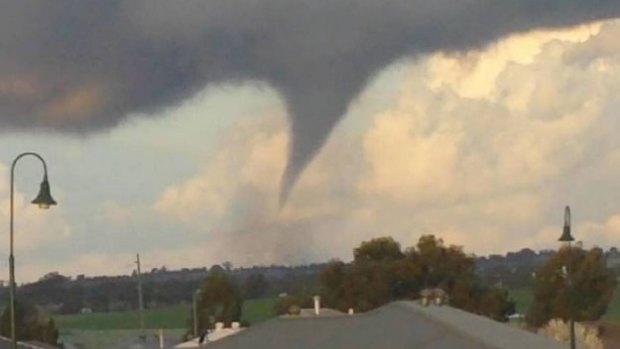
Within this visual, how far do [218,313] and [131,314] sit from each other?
283 feet

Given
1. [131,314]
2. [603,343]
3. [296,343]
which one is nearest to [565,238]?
[296,343]

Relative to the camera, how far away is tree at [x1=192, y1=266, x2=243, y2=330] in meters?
115

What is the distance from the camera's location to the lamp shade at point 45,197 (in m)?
36.3

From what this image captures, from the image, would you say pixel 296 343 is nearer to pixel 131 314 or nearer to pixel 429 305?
pixel 429 305

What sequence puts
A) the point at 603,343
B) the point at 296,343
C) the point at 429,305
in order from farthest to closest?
the point at 603,343 < the point at 429,305 < the point at 296,343

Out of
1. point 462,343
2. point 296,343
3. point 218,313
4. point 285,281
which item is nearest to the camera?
point 462,343

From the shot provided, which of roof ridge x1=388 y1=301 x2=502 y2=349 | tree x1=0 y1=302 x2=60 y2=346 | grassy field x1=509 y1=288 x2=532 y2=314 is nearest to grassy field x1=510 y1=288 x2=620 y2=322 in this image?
grassy field x1=509 y1=288 x2=532 y2=314

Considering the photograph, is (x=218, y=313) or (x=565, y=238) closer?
(x=565, y=238)

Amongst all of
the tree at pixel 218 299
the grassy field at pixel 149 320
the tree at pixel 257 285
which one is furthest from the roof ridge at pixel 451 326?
the tree at pixel 257 285

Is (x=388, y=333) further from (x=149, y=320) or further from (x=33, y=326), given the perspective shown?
(x=149, y=320)

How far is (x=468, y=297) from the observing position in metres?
Result: 107

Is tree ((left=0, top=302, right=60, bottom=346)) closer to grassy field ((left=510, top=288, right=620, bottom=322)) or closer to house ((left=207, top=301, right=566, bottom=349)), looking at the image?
grassy field ((left=510, top=288, right=620, bottom=322))

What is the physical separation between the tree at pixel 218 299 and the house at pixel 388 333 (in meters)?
68.5

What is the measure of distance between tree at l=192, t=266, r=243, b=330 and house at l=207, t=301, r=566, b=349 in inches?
2699
